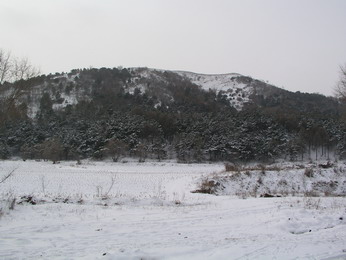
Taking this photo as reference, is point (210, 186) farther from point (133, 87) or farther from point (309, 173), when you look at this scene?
point (133, 87)

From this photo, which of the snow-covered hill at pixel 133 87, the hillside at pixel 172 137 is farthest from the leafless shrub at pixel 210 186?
the snow-covered hill at pixel 133 87

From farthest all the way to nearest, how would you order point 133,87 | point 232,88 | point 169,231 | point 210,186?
point 232,88 → point 133,87 → point 210,186 → point 169,231

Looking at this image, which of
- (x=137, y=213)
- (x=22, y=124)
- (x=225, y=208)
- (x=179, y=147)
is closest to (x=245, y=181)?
(x=225, y=208)

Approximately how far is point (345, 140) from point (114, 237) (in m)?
71.3

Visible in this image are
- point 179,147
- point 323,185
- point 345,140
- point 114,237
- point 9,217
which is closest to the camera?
point 114,237

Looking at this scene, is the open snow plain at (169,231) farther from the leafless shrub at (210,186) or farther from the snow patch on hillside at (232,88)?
the snow patch on hillside at (232,88)

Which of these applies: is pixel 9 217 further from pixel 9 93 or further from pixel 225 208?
pixel 9 93

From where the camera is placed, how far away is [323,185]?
20.4m

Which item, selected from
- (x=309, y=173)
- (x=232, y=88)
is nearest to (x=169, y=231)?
(x=309, y=173)

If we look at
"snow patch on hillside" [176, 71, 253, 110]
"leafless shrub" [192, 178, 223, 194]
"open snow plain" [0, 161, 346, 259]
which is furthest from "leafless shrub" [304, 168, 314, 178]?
"snow patch on hillside" [176, 71, 253, 110]

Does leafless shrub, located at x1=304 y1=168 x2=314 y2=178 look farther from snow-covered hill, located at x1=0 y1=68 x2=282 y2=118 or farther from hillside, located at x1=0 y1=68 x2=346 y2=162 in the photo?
snow-covered hill, located at x1=0 y1=68 x2=282 y2=118

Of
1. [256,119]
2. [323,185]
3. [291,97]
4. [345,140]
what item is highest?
[291,97]

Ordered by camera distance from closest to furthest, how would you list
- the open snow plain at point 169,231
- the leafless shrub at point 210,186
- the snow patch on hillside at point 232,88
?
the open snow plain at point 169,231, the leafless shrub at point 210,186, the snow patch on hillside at point 232,88

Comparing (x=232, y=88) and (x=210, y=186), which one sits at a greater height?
(x=232, y=88)
